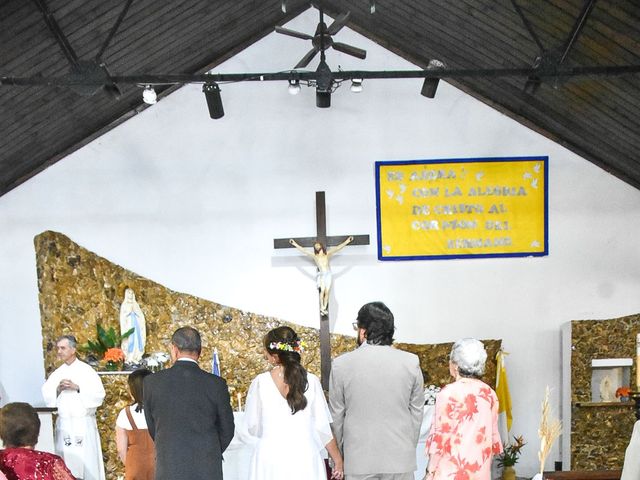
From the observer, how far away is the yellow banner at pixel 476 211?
858 cm

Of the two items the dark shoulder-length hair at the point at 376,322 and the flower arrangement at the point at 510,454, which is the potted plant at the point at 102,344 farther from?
the dark shoulder-length hair at the point at 376,322

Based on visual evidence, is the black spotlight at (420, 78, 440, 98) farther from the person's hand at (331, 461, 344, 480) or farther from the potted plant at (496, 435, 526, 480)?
the person's hand at (331, 461, 344, 480)

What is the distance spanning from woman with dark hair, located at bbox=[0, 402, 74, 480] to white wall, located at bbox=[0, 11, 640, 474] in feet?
16.9

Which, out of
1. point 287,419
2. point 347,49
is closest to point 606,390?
point 347,49

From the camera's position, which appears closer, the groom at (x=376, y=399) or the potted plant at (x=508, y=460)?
the groom at (x=376, y=399)

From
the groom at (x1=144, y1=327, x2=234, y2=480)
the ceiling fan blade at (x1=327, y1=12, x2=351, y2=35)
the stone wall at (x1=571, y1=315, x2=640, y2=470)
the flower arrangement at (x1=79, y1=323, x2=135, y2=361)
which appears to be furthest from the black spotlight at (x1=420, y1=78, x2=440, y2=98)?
the groom at (x1=144, y1=327, x2=234, y2=480)

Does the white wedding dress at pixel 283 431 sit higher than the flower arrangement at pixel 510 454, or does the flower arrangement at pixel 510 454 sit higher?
the white wedding dress at pixel 283 431

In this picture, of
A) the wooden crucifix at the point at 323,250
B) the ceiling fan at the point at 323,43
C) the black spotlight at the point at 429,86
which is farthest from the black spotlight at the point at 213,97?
the black spotlight at the point at 429,86

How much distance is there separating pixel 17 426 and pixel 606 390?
6358 millimetres

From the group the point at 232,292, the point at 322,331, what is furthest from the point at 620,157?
the point at 232,292

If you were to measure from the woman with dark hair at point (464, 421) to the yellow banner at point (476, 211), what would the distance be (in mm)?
5003

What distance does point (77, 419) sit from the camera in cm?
674

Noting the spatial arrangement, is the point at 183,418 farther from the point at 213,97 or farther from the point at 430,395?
the point at 430,395

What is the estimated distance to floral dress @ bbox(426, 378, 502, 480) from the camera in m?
3.59
